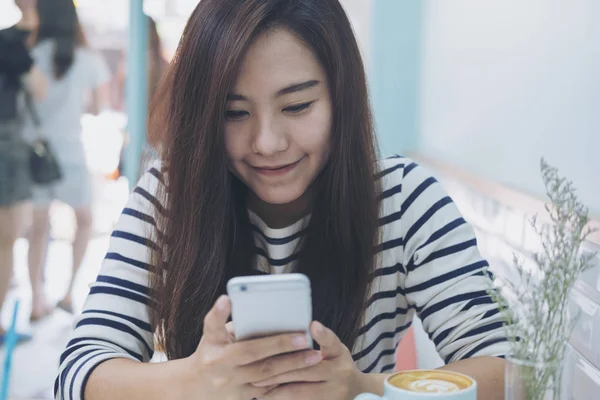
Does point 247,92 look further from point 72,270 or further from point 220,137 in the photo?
point 72,270

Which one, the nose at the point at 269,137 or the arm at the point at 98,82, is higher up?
the arm at the point at 98,82

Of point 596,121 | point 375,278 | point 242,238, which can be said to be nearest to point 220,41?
point 242,238

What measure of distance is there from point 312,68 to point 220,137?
0.52 feet

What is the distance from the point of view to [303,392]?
85 cm

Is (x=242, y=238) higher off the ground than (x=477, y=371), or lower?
higher

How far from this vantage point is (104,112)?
3.45m

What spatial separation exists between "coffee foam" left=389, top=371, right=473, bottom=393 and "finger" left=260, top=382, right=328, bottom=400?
15 cm

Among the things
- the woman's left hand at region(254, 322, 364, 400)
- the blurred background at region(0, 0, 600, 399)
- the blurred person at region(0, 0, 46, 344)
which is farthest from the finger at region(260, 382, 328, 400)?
the blurred person at region(0, 0, 46, 344)

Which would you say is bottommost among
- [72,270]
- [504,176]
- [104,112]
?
[72,270]

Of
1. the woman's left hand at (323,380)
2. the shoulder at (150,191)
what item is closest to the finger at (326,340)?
the woman's left hand at (323,380)

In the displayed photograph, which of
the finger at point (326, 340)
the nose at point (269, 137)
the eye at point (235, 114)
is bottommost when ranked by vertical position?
the finger at point (326, 340)

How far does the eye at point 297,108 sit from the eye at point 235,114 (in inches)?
2.2

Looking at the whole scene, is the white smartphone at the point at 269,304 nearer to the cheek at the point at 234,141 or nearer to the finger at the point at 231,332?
the finger at the point at 231,332

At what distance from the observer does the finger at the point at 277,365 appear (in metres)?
0.82
